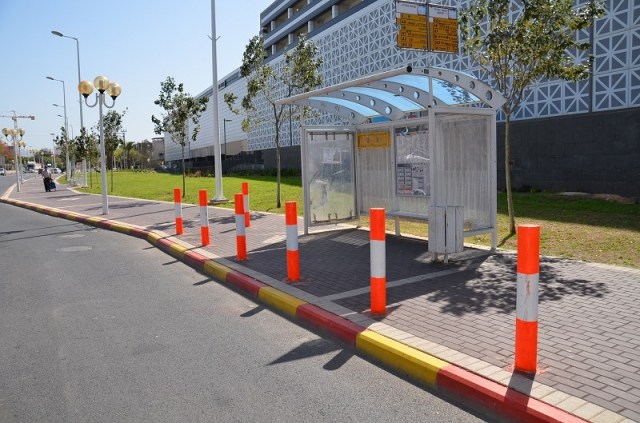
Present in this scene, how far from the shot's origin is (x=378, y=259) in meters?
5.34

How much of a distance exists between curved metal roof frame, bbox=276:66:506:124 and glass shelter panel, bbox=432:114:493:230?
49 centimetres

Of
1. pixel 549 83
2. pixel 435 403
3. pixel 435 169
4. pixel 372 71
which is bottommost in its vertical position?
pixel 435 403

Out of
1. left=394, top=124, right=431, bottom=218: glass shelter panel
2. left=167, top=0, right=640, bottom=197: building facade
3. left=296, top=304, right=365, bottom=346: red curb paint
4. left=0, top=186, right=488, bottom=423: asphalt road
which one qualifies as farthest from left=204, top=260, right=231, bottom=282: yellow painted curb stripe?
left=167, top=0, right=640, bottom=197: building facade

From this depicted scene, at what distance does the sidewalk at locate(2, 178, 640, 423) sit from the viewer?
3.65 meters

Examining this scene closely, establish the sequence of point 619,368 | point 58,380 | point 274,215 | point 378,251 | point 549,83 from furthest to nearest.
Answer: point 549,83 < point 274,215 < point 378,251 < point 58,380 < point 619,368

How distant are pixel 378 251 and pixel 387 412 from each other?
1969mm

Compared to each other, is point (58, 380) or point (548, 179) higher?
point (548, 179)

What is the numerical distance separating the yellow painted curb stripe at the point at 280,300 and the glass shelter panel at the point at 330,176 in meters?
4.47

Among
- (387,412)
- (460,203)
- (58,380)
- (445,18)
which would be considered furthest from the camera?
(445,18)

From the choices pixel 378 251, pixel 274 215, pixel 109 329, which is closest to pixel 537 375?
pixel 378 251

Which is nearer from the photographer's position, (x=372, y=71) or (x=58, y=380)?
(x=58, y=380)

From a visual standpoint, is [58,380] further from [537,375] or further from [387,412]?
[537,375]

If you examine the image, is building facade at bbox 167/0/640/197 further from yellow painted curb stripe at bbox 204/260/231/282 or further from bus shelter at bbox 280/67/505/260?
yellow painted curb stripe at bbox 204/260/231/282

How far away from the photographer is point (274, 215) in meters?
14.9
